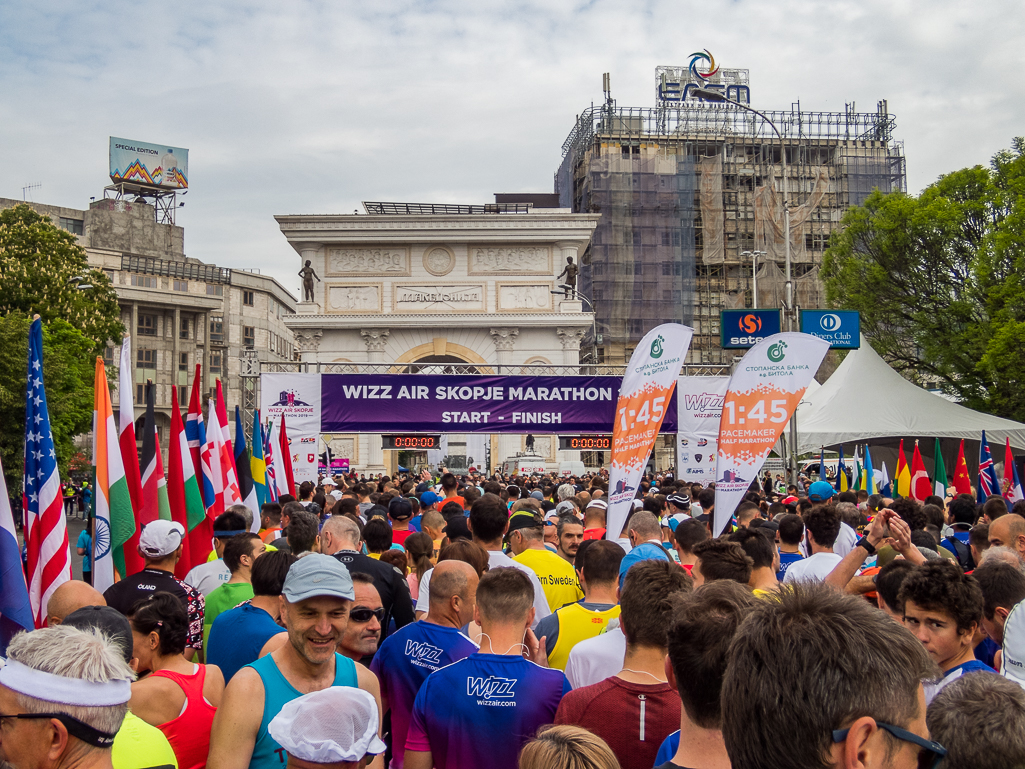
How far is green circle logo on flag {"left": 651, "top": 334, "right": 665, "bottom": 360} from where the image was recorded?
8609mm

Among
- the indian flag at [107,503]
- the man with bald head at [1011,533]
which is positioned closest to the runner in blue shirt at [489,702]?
the indian flag at [107,503]

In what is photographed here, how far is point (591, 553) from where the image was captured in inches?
203

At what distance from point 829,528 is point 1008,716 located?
3979 mm

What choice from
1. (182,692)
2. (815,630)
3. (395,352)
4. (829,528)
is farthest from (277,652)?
(395,352)

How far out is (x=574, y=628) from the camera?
494 centimetres

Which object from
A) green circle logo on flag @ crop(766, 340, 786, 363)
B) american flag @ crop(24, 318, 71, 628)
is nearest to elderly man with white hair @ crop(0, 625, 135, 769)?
american flag @ crop(24, 318, 71, 628)

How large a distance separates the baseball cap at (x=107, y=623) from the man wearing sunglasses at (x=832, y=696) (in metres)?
2.83

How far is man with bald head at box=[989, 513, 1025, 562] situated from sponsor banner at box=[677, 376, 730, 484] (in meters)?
15.7

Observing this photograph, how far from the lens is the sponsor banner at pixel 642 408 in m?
8.50

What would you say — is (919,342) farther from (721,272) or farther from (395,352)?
(721,272)

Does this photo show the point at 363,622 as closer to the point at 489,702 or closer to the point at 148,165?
the point at 489,702

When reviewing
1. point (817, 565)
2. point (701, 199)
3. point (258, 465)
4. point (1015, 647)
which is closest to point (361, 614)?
point (1015, 647)

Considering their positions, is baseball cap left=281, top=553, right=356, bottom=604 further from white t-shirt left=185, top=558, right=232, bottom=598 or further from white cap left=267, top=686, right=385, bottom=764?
white t-shirt left=185, top=558, right=232, bottom=598

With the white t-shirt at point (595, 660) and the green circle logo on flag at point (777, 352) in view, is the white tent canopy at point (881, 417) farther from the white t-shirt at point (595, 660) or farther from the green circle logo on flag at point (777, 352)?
the white t-shirt at point (595, 660)
